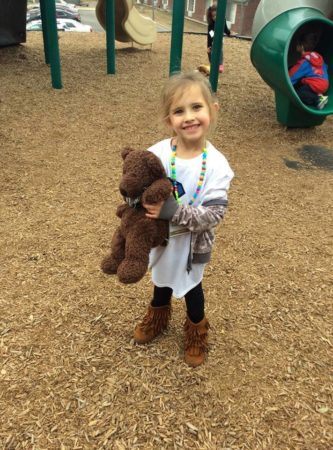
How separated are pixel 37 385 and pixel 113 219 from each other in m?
1.64

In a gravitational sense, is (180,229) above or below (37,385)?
above

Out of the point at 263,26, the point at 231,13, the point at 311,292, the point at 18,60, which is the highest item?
the point at 263,26

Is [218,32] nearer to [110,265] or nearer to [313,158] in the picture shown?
[313,158]

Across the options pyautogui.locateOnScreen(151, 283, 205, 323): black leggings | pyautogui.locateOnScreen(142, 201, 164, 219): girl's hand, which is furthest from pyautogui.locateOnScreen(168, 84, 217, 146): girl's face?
pyautogui.locateOnScreen(151, 283, 205, 323): black leggings

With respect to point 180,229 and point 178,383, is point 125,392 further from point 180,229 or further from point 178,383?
point 180,229

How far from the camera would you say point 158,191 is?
58.1 inches

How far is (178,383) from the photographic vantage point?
2.04 meters

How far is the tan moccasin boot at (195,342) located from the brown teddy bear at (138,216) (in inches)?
23.5

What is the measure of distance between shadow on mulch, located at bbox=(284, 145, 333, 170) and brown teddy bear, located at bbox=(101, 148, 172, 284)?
3326mm

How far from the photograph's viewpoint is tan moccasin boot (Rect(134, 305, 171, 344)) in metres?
2.19

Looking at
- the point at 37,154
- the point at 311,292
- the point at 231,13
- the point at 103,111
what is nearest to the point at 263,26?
the point at 103,111

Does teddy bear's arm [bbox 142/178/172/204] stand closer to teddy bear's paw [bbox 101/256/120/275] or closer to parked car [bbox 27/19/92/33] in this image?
teddy bear's paw [bbox 101/256/120/275]

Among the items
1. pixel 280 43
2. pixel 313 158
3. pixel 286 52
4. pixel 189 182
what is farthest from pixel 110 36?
pixel 189 182

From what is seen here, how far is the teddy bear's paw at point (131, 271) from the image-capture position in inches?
61.9
